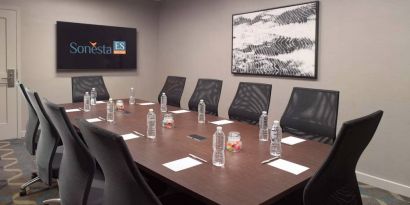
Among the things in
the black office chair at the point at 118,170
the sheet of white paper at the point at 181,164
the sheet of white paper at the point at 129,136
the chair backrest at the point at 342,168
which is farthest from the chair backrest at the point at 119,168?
the sheet of white paper at the point at 129,136

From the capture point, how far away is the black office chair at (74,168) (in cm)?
163

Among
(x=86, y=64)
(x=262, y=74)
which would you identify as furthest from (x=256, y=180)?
(x=86, y=64)

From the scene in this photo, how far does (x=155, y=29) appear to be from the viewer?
21.0ft

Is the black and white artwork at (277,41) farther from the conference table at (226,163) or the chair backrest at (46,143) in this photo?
the chair backrest at (46,143)

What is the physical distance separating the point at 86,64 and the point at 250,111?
3411 mm

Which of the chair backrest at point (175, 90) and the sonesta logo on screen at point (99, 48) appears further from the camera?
the sonesta logo on screen at point (99, 48)

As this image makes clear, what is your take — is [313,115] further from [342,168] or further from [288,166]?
[342,168]

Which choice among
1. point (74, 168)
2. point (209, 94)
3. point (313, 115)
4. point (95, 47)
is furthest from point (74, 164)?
point (95, 47)

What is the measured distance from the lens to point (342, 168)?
57.3 inches

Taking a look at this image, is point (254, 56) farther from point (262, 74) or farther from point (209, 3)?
point (209, 3)

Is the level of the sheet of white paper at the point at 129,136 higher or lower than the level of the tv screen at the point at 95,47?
lower

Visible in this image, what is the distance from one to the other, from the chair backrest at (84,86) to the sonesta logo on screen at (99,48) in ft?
3.50

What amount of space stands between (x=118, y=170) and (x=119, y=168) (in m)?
0.02

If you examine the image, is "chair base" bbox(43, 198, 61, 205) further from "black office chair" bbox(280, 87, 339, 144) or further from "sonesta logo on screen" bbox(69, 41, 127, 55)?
"sonesta logo on screen" bbox(69, 41, 127, 55)
